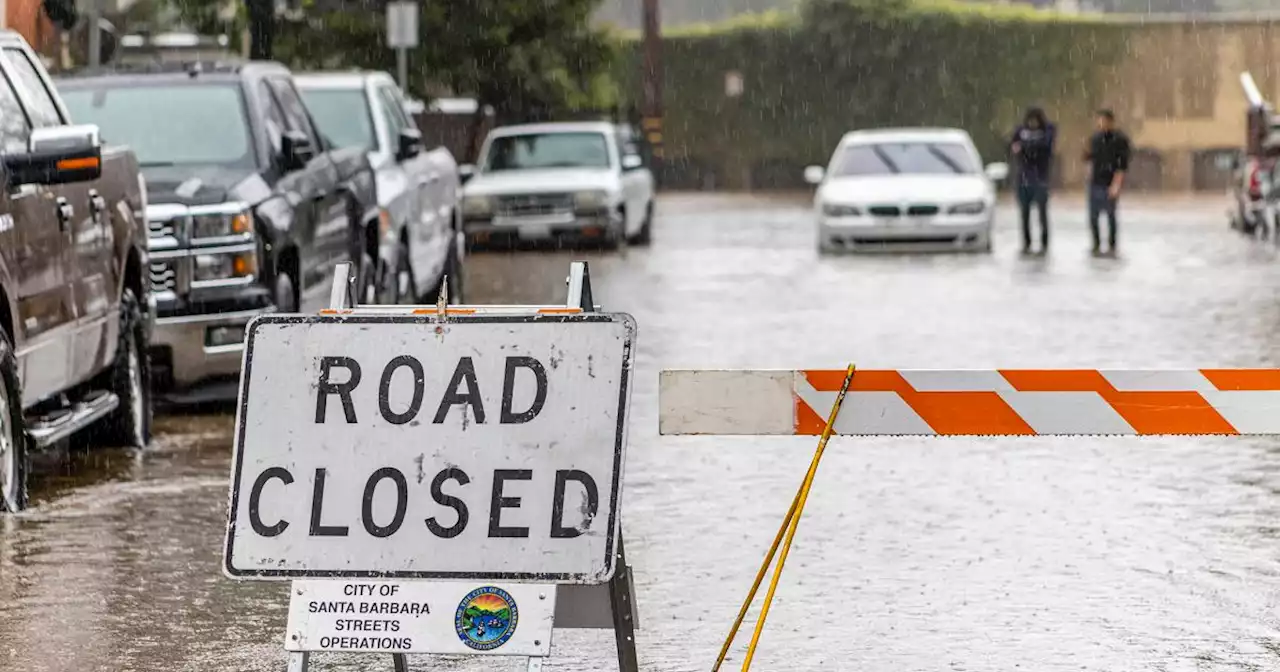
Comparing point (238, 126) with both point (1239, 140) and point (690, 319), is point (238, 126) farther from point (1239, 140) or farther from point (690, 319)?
point (1239, 140)

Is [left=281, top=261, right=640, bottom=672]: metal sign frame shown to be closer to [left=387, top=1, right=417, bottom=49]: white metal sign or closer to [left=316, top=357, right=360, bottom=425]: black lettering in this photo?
[left=316, top=357, right=360, bottom=425]: black lettering

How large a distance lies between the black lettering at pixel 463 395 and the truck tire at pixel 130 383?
641 cm

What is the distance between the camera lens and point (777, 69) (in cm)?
5650

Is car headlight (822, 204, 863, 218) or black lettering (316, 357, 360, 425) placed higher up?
black lettering (316, 357, 360, 425)

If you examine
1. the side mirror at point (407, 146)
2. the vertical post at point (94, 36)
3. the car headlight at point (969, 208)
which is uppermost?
the vertical post at point (94, 36)

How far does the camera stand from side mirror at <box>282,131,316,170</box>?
48.9ft

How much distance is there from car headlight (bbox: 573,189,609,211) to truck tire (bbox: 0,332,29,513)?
20.2 m

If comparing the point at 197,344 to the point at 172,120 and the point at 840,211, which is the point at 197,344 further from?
the point at 840,211

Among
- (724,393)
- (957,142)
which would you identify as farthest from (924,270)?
(724,393)

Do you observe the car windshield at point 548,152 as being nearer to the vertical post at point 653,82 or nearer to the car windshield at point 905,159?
the car windshield at point 905,159

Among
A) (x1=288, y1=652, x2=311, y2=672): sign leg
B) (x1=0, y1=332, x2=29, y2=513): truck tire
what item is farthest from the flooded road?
(x1=288, y1=652, x2=311, y2=672): sign leg

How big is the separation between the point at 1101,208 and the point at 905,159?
2.43 meters

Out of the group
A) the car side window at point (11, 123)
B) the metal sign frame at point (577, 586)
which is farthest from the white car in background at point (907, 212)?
the metal sign frame at point (577, 586)

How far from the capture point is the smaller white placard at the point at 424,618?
6258 millimetres
